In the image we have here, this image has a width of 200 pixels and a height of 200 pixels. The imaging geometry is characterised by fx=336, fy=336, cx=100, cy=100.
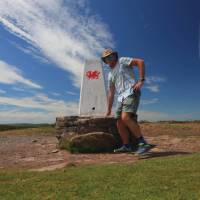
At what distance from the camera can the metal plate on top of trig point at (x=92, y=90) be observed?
10789 mm

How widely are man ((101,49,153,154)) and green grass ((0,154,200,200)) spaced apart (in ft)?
5.35

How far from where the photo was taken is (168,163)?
5.84m

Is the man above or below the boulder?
above

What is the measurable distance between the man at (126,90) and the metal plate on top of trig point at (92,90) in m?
2.58

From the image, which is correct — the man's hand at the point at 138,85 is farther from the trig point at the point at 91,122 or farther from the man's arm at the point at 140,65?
the trig point at the point at 91,122

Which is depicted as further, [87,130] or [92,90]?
[92,90]

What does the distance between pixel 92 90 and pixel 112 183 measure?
21.3ft

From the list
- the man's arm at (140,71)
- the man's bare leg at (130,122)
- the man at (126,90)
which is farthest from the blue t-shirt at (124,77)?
the man's bare leg at (130,122)

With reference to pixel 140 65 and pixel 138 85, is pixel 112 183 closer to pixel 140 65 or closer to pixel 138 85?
pixel 138 85

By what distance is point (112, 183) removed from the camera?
15.1 feet

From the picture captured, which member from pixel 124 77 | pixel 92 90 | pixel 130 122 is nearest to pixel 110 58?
pixel 124 77

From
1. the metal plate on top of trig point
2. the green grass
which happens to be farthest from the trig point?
the green grass

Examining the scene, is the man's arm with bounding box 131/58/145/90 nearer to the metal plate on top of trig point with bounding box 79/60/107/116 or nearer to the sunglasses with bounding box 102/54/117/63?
the sunglasses with bounding box 102/54/117/63

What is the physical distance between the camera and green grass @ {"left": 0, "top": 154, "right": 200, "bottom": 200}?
13.3 feet
